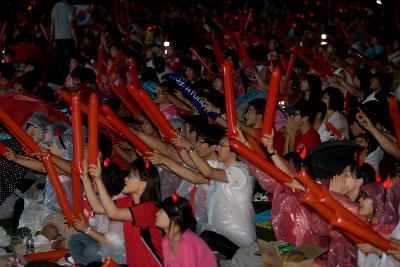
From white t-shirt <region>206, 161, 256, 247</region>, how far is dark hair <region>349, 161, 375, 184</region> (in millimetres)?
839

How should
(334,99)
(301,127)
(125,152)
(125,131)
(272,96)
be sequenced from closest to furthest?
(272,96) → (125,131) → (301,127) → (125,152) → (334,99)

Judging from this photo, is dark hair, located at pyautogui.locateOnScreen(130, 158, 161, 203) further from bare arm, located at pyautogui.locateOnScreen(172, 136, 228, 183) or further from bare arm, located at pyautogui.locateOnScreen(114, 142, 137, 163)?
bare arm, located at pyautogui.locateOnScreen(114, 142, 137, 163)

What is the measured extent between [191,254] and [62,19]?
35.1 feet

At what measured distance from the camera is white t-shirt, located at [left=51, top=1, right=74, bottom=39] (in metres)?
15.1

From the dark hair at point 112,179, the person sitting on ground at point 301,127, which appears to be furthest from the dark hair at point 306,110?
the dark hair at point 112,179

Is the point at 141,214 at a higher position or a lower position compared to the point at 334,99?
higher

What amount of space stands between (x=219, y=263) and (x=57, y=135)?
2008 mm

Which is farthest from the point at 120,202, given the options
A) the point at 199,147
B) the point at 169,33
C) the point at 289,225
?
the point at 169,33

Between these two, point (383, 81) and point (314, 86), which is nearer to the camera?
point (383, 81)

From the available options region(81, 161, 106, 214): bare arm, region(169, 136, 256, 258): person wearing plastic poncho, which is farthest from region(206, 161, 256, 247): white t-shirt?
region(81, 161, 106, 214): bare arm

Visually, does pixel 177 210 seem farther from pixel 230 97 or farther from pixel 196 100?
pixel 196 100

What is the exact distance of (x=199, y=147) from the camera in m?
6.24

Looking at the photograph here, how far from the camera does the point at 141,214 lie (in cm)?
545

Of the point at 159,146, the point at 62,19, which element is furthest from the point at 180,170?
the point at 62,19
